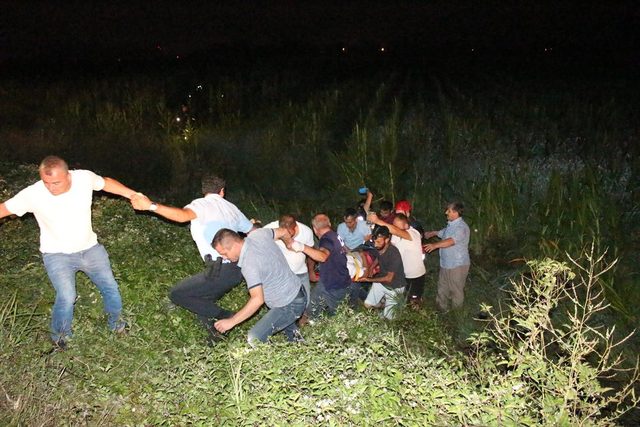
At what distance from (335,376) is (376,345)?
36 cm

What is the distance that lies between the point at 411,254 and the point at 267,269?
3113 millimetres

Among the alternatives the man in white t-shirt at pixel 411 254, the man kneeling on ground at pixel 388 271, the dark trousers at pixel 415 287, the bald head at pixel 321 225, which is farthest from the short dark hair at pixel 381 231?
the dark trousers at pixel 415 287

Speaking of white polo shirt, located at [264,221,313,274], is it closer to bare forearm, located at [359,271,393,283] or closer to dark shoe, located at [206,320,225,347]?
bare forearm, located at [359,271,393,283]

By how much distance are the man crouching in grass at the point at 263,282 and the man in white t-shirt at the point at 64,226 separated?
117 cm

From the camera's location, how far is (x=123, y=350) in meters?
5.80

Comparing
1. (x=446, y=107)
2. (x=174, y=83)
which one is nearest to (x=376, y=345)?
(x=446, y=107)

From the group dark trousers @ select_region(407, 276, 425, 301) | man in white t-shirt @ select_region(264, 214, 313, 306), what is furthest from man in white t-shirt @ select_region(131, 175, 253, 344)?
dark trousers @ select_region(407, 276, 425, 301)

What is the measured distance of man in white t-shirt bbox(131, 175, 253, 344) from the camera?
6.21 metres

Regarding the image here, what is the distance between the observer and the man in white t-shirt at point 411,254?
8273 millimetres

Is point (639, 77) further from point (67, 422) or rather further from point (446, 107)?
point (67, 422)

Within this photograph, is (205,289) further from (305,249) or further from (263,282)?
(305,249)

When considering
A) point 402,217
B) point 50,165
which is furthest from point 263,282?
point 402,217

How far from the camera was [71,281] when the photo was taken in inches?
233

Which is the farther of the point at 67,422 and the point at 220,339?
the point at 220,339
